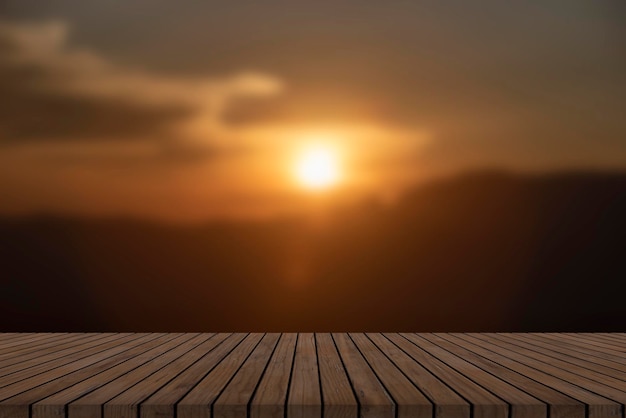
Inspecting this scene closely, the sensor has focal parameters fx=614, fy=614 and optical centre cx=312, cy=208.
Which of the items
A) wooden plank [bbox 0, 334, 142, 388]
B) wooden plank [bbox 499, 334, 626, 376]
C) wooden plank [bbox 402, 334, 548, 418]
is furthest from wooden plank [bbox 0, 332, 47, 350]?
wooden plank [bbox 499, 334, 626, 376]

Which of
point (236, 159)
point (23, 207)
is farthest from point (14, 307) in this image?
point (236, 159)

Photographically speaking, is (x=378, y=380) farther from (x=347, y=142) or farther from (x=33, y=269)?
(x=33, y=269)

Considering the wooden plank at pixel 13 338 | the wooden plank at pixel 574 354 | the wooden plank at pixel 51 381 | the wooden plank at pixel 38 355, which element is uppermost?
the wooden plank at pixel 574 354

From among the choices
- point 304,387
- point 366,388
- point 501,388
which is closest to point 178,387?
point 304,387

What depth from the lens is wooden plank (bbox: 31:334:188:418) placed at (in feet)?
6.41

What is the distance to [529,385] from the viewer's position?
2285mm

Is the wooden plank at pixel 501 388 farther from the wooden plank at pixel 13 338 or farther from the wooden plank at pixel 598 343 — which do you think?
the wooden plank at pixel 13 338

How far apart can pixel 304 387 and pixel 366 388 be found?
22 centimetres

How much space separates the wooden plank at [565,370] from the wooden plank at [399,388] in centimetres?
66

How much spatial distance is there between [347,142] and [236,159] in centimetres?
114

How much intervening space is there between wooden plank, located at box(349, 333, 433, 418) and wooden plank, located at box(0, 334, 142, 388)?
4.41 feet

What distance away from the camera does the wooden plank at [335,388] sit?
6.43ft

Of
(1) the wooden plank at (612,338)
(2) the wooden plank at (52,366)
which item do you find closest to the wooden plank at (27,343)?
(2) the wooden plank at (52,366)

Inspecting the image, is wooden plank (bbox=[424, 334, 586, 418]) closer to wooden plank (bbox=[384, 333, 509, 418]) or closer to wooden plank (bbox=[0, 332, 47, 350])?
wooden plank (bbox=[384, 333, 509, 418])
